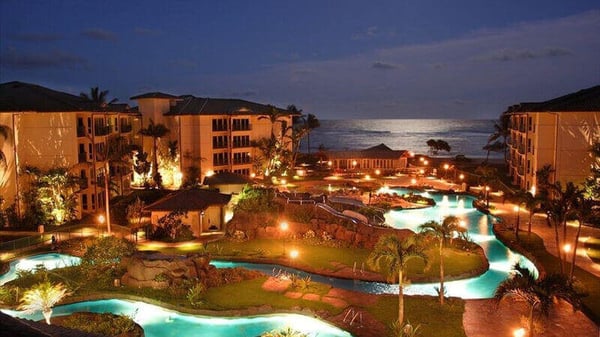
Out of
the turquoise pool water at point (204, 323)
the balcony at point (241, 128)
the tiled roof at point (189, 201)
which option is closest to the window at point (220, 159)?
the balcony at point (241, 128)

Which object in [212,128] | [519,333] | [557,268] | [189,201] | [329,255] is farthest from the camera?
[212,128]

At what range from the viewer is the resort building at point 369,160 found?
65.8 meters

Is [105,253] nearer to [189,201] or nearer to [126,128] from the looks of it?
[189,201]

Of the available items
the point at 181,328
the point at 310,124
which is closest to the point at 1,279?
the point at 181,328

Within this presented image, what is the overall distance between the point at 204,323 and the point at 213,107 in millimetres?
36377

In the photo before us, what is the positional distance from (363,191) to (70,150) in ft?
80.9

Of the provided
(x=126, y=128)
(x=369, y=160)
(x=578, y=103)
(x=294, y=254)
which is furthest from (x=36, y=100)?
(x=369, y=160)

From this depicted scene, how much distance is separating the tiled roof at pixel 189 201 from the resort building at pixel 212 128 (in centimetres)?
1755

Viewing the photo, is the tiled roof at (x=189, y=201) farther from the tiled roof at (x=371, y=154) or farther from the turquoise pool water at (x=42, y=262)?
the tiled roof at (x=371, y=154)

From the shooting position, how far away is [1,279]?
76.4ft

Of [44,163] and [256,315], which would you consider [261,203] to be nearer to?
[256,315]

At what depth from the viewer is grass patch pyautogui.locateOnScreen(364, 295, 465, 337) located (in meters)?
16.9

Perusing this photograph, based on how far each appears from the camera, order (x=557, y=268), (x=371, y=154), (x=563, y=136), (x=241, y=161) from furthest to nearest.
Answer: (x=371, y=154) < (x=241, y=161) < (x=563, y=136) < (x=557, y=268)

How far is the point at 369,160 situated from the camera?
66375mm
